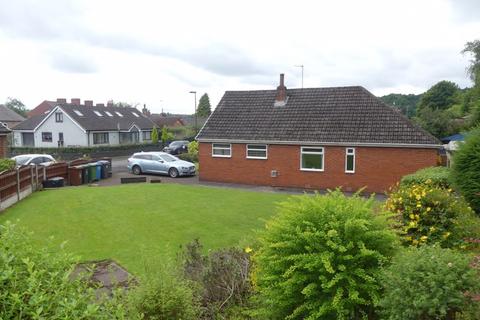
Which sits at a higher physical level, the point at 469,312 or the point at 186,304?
the point at 469,312

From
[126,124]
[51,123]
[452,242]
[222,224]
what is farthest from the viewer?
[126,124]

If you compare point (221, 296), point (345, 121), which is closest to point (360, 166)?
point (345, 121)

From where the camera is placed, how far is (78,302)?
287 cm

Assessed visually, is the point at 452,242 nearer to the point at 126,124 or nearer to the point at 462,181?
the point at 462,181

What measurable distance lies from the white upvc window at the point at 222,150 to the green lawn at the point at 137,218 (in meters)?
5.27

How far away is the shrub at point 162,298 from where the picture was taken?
493cm

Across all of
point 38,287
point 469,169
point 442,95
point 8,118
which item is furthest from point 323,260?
point 442,95

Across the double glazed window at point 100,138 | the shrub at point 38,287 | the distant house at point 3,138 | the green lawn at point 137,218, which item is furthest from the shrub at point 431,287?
the double glazed window at point 100,138

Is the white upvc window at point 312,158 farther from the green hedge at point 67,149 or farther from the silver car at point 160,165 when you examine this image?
the green hedge at point 67,149

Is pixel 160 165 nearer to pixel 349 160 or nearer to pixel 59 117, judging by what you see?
pixel 349 160

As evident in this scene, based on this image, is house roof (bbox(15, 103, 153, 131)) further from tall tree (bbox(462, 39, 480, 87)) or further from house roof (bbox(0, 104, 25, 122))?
tall tree (bbox(462, 39, 480, 87))

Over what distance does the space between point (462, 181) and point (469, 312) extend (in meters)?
7.21

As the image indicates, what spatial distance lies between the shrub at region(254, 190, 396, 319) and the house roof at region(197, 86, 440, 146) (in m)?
16.4

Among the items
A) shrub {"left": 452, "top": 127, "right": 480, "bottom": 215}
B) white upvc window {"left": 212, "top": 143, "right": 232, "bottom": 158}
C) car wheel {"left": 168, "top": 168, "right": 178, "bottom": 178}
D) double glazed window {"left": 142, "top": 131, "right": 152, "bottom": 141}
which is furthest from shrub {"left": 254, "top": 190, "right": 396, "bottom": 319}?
double glazed window {"left": 142, "top": 131, "right": 152, "bottom": 141}
